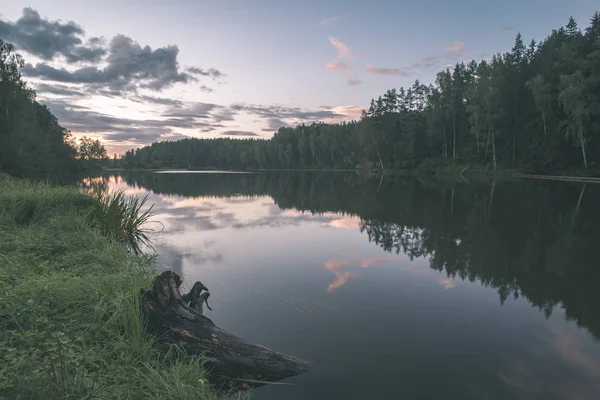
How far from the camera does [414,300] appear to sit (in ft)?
24.4

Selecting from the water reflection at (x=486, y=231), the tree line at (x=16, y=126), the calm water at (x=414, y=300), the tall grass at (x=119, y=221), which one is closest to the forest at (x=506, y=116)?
the water reflection at (x=486, y=231)

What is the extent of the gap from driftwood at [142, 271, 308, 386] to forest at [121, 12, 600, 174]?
46.6 m

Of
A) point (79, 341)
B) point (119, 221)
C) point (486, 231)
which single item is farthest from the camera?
point (486, 231)

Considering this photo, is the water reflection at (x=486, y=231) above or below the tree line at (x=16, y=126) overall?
below

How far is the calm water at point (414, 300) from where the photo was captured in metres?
4.75

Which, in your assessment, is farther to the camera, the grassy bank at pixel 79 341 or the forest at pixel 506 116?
the forest at pixel 506 116

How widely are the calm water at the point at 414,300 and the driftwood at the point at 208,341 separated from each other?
28 centimetres

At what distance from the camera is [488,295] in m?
7.72

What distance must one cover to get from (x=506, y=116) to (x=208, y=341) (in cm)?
5927

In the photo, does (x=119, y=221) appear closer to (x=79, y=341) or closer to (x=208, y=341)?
(x=79, y=341)

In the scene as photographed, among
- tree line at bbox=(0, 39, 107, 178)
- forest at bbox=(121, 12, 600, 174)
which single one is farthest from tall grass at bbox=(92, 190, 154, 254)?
forest at bbox=(121, 12, 600, 174)

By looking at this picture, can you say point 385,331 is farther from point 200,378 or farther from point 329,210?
point 329,210

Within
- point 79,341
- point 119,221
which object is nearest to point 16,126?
point 119,221

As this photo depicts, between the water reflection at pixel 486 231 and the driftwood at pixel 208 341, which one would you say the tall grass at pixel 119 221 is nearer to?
the water reflection at pixel 486 231
